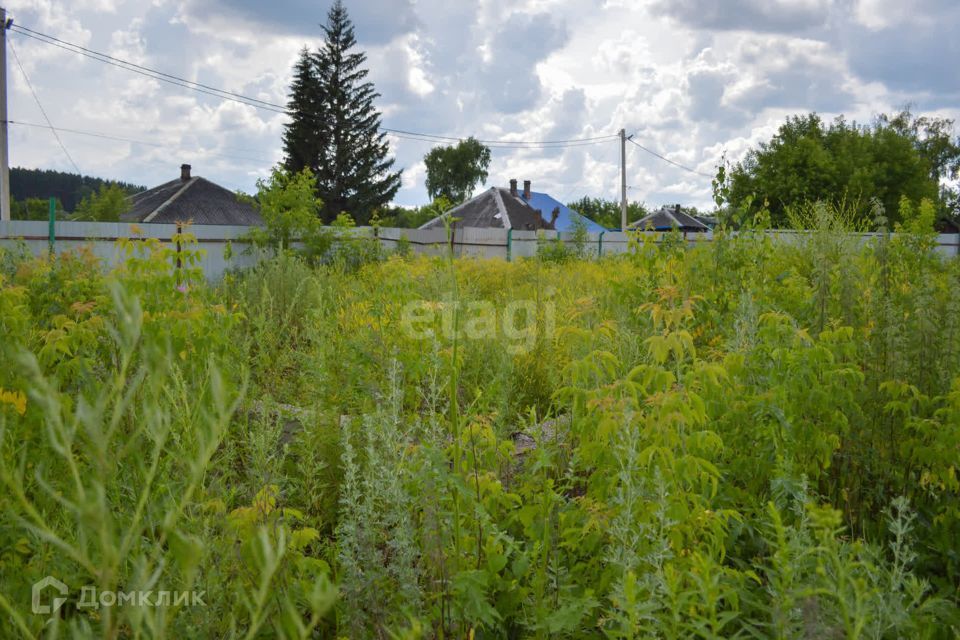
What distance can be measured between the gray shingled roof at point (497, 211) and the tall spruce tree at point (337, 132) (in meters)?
4.96

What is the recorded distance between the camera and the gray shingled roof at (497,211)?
1586 inches

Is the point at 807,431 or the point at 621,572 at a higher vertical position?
the point at 807,431

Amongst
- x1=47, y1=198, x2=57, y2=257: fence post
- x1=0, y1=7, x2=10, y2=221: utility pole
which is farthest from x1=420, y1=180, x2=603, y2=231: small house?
x1=47, y1=198, x2=57, y2=257: fence post

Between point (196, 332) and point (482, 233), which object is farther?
point (482, 233)

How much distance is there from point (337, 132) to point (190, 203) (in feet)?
27.9

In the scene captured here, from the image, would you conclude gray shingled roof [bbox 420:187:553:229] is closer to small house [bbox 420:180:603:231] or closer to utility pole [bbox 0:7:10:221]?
small house [bbox 420:180:603:231]

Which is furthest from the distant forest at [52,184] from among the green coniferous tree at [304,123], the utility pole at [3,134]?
the utility pole at [3,134]

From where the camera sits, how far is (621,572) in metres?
1.84

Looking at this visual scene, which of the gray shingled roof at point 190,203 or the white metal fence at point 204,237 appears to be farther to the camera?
the gray shingled roof at point 190,203

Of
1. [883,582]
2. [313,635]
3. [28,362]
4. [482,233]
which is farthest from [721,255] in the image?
[482,233]

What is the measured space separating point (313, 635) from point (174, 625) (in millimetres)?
408

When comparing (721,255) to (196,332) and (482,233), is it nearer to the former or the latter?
(196,332)

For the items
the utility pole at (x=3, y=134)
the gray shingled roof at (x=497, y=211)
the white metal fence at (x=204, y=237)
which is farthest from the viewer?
the gray shingled roof at (x=497, y=211)

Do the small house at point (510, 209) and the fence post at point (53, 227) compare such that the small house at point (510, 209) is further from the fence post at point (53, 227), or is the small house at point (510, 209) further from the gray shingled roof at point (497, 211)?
the fence post at point (53, 227)
